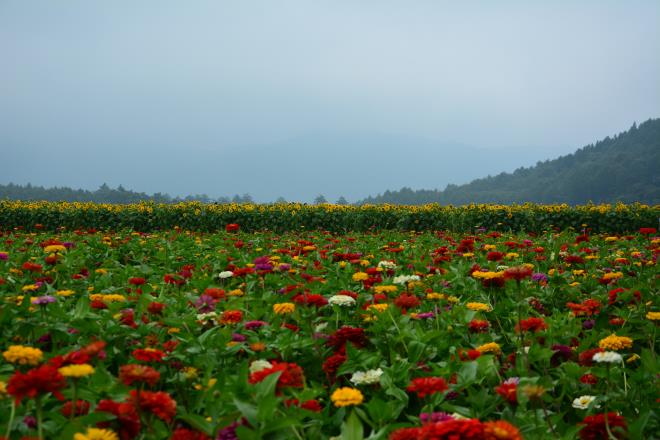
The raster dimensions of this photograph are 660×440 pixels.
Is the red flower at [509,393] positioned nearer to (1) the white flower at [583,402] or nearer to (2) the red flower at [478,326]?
(1) the white flower at [583,402]

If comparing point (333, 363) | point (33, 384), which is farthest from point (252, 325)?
point (33, 384)

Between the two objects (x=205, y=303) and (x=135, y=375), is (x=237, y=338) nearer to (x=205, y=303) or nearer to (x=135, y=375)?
(x=205, y=303)

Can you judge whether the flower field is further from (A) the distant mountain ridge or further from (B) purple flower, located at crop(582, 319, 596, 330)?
(A) the distant mountain ridge

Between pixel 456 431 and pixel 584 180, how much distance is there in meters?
63.8

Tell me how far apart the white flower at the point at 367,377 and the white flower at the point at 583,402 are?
79 centimetres

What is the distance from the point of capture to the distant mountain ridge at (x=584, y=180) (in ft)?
184

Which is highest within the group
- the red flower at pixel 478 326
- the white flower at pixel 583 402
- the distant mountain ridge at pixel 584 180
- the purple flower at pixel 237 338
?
the distant mountain ridge at pixel 584 180

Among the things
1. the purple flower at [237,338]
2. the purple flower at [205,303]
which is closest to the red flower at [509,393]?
the purple flower at [237,338]

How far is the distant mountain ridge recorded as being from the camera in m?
56.1

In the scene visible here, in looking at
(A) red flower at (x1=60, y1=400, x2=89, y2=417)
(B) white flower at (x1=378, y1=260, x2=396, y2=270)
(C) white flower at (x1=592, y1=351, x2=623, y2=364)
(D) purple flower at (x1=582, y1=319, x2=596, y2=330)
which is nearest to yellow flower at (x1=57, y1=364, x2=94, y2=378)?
(A) red flower at (x1=60, y1=400, x2=89, y2=417)

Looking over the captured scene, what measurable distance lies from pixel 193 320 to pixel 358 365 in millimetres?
869

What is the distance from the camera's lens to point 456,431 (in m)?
1.09

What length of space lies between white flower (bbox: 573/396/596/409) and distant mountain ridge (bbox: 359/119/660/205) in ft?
161

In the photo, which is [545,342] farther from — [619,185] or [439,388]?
[619,185]
